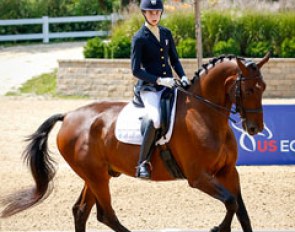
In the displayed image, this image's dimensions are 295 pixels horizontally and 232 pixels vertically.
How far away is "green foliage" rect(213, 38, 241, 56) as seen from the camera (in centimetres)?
2016

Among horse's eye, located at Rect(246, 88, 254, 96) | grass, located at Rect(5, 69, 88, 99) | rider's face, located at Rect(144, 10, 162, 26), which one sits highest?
rider's face, located at Rect(144, 10, 162, 26)

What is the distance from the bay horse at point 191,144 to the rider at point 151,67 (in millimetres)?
185

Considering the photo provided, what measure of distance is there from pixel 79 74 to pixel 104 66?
0.70 metres

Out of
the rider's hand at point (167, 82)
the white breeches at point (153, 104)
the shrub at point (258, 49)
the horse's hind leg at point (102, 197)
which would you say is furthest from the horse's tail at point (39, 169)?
the shrub at point (258, 49)

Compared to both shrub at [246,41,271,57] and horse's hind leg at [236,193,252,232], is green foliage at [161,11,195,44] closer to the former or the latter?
shrub at [246,41,271,57]

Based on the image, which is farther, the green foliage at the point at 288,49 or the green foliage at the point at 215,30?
the green foliage at the point at 215,30

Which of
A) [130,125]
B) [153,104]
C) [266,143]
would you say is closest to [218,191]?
[153,104]

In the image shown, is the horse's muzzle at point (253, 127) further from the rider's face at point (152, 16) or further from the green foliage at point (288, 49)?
the green foliage at point (288, 49)

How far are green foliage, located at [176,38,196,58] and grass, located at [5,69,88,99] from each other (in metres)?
2.88

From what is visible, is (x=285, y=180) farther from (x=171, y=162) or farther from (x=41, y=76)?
(x=41, y=76)

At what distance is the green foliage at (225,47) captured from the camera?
2016 cm

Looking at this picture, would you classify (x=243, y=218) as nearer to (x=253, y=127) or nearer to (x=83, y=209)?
(x=253, y=127)

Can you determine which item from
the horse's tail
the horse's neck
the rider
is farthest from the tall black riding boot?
the horse's tail

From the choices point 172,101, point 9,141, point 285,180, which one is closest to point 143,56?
point 172,101
